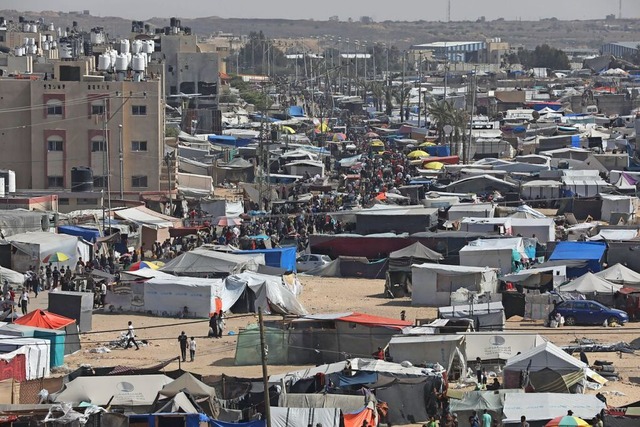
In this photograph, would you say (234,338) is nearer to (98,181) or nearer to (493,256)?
(493,256)

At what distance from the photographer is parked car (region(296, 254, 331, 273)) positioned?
3015cm

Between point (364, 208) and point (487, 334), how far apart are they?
52.6ft

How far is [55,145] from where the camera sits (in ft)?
136

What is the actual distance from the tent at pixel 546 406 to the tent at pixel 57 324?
295 inches

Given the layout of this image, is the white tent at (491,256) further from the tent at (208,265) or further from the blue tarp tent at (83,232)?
the blue tarp tent at (83,232)

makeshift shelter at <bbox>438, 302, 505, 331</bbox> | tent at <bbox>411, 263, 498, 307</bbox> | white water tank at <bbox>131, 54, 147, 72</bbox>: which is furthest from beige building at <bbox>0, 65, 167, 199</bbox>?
makeshift shelter at <bbox>438, 302, 505, 331</bbox>

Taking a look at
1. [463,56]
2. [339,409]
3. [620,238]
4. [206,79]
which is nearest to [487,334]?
[339,409]

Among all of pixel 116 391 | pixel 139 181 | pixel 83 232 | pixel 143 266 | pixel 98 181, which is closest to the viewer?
pixel 116 391

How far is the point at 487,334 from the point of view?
20.0m

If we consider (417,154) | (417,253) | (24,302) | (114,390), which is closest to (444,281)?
(417,253)

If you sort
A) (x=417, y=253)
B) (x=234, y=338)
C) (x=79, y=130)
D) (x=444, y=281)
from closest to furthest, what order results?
(x=234, y=338)
(x=444, y=281)
(x=417, y=253)
(x=79, y=130)

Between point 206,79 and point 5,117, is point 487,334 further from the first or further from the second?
point 206,79

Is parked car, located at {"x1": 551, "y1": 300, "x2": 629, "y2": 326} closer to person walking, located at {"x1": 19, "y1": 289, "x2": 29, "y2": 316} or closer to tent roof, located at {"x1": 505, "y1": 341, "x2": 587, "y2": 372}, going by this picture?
tent roof, located at {"x1": 505, "y1": 341, "x2": 587, "y2": 372}

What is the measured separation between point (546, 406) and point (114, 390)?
15.3ft
